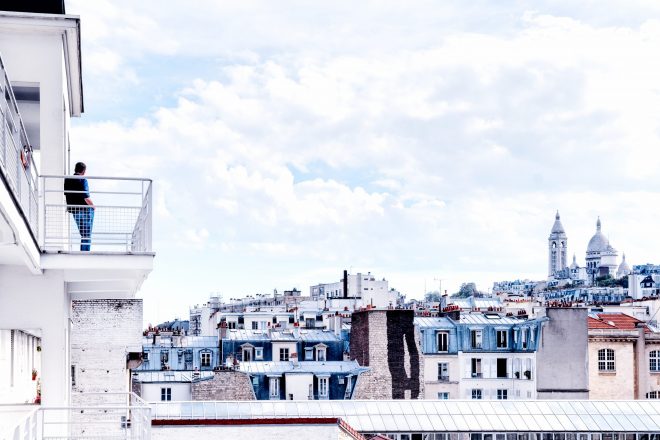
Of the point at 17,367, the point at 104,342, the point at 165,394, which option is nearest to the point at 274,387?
the point at 165,394

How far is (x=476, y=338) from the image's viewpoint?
196ft

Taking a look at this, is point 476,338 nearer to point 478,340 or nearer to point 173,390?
point 478,340

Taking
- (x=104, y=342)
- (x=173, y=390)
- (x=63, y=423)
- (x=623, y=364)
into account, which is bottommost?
(x=173, y=390)

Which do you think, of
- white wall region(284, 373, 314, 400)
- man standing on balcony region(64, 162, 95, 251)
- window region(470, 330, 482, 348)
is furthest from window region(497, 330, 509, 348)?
man standing on balcony region(64, 162, 95, 251)

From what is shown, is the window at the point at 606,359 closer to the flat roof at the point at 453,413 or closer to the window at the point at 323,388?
the window at the point at 323,388

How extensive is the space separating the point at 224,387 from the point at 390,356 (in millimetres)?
10792

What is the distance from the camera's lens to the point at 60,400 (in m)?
11.8

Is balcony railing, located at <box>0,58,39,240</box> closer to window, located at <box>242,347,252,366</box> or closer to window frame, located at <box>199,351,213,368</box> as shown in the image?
window frame, located at <box>199,351,213,368</box>

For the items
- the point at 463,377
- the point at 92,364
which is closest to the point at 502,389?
the point at 463,377

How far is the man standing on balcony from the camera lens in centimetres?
1116

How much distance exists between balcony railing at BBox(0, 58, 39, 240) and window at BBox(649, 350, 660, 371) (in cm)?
5571

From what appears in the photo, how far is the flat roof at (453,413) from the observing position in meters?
35.7

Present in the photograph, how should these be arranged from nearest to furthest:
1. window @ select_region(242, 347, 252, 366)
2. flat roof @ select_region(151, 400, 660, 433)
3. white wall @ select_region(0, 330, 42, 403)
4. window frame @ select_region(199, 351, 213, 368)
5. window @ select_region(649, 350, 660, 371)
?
white wall @ select_region(0, 330, 42, 403), flat roof @ select_region(151, 400, 660, 433), window @ select_region(649, 350, 660, 371), window frame @ select_region(199, 351, 213, 368), window @ select_region(242, 347, 252, 366)

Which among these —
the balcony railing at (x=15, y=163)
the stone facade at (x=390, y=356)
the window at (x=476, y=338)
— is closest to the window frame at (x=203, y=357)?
the stone facade at (x=390, y=356)
